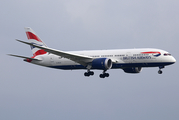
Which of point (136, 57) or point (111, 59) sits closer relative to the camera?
point (136, 57)

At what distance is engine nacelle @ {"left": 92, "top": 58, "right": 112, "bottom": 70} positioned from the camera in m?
57.8

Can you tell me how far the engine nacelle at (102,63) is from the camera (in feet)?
190

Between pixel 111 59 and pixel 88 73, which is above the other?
pixel 111 59

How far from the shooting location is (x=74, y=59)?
60.8m

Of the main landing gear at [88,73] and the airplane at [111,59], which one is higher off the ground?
the airplane at [111,59]

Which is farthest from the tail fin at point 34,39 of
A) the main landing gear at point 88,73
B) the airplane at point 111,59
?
the main landing gear at point 88,73

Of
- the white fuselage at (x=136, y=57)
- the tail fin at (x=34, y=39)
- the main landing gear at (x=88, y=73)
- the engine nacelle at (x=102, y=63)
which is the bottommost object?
the main landing gear at (x=88, y=73)

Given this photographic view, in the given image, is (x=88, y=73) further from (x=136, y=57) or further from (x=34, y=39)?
(x=34, y=39)

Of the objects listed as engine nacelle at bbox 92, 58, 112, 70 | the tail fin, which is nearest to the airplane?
engine nacelle at bbox 92, 58, 112, 70

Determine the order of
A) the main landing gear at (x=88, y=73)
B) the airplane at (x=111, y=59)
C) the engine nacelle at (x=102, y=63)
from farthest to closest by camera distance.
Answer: the main landing gear at (x=88, y=73) < the airplane at (x=111, y=59) < the engine nacelle at (x=102, y=63)

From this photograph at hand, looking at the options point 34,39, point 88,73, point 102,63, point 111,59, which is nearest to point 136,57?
point 111,59

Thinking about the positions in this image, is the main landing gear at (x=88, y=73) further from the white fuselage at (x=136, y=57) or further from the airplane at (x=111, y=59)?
the white fuselage at (x=136, y=57)

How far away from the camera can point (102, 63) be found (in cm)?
5791

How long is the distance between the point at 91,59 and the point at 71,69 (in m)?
6.17
